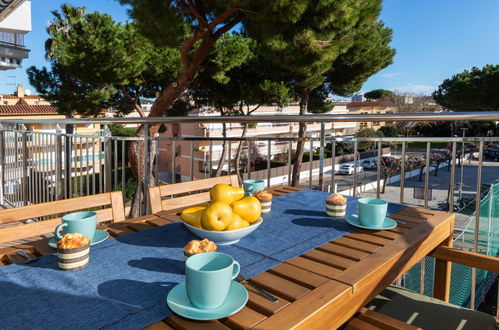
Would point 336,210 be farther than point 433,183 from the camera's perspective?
No

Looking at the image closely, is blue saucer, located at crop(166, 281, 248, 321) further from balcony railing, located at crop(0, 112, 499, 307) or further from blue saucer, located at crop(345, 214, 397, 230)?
balcony railing, located at crop(0, 112, 499, 307)

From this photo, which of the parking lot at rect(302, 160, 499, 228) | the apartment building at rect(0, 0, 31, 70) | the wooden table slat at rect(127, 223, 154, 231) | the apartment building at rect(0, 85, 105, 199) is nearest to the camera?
the wooden table slat at rect(127, 223, 154, 231)

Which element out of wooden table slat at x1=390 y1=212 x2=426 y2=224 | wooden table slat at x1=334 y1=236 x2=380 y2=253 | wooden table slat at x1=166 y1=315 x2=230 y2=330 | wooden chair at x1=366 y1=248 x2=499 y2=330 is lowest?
wooden chair at x1=366 y1=248 x2=499 y2=330

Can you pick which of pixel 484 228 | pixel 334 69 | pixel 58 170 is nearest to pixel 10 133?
pixel 58 170

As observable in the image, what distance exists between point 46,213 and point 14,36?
52.6ft

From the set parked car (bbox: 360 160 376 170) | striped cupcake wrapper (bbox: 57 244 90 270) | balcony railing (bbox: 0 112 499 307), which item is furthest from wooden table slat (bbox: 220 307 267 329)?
parked car (bbox: 360 160 376 170)

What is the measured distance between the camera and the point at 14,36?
45.6ft

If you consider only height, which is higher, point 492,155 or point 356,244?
point 356,244

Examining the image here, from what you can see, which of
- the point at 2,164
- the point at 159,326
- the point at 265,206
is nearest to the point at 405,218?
the point at 265,206

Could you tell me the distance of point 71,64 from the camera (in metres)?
9.41

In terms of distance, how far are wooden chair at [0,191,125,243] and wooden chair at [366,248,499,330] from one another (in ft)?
3.95

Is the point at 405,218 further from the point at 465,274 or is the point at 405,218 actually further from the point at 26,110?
the point at 26,110

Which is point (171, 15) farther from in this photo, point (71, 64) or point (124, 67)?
point (71, 64)

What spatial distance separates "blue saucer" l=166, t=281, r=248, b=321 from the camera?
29.6 inches
